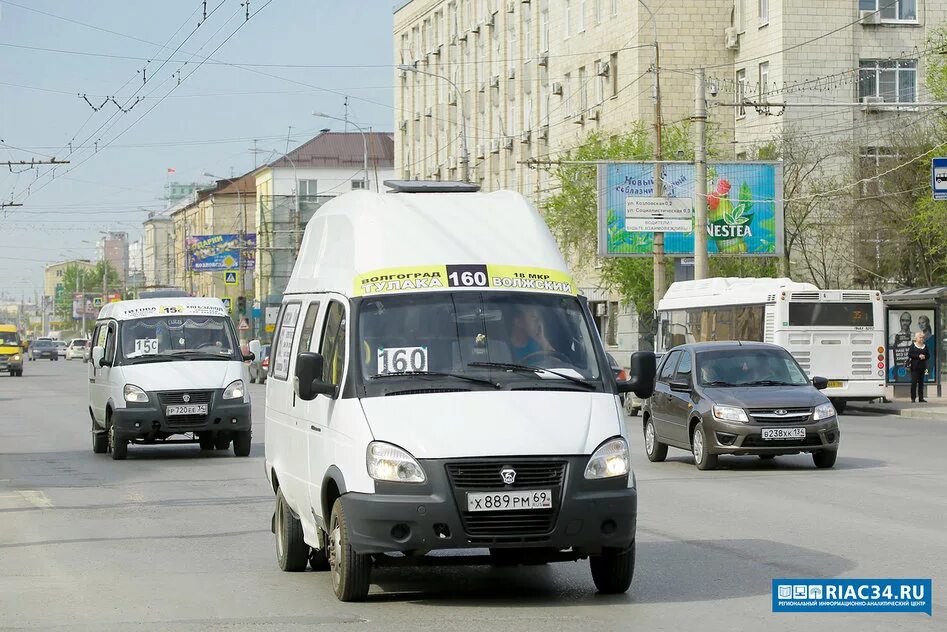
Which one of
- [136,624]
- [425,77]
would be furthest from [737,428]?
[425,77]

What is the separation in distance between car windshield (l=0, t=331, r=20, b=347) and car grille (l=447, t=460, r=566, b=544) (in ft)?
217

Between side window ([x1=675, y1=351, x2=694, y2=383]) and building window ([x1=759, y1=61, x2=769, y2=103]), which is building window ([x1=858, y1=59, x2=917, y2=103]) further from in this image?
side window ([x1=675, y1=351, x2=694, y2=383])

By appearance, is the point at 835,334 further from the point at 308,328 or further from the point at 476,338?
the point at 476,338

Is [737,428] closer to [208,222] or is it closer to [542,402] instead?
[542,402]

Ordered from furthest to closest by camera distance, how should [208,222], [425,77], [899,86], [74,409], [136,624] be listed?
[208,222] < [425,77] < [899,86] < [74,409] < [136,624]

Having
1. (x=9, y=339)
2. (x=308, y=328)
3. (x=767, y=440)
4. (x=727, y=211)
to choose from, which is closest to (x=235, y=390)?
(x=767, y=440)

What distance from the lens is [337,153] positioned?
127500 millimetres

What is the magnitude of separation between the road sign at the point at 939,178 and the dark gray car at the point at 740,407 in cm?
1152

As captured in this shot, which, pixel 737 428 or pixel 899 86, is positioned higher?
pixel 899 86

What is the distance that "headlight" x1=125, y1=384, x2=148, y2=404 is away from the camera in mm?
21891

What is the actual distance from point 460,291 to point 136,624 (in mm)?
2763

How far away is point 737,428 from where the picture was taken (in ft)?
62.2

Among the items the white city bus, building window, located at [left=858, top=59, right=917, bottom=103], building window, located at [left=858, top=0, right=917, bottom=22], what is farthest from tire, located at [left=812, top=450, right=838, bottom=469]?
building window, located at [left=858, top=0, right=917, bottom=22]

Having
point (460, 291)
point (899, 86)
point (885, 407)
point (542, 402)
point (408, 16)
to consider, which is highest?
point (408, 16)
